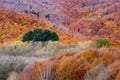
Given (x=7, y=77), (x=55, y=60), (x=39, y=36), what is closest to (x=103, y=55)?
(x=55, y=60)

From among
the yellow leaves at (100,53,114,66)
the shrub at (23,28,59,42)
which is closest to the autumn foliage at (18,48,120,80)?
the yellow leaves at (100,53,114,66)

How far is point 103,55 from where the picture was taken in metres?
52.8

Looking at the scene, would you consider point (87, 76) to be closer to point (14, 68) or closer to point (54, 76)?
point (54, 76)

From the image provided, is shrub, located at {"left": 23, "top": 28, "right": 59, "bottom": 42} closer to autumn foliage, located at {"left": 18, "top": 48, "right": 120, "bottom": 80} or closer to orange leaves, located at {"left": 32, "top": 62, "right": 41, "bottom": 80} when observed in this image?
autumn foliage, located at {"left": 18, "top": 48, "right": 120, "bottom": 80}

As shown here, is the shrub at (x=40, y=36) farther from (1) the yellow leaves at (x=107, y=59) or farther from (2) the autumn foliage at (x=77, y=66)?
(1) the yellow leaves at (x=107, y=59)

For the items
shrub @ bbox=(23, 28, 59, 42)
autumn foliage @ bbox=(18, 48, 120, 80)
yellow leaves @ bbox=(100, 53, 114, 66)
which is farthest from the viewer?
shrub @ bbox=(23, 28, 59, 42)

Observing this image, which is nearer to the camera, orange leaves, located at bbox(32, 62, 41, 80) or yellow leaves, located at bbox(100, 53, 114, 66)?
yellow leaves, located at bbox(100, 53, 114, 66)

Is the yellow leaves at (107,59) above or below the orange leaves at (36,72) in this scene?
above

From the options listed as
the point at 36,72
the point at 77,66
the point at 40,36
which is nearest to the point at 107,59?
the point at 77,66

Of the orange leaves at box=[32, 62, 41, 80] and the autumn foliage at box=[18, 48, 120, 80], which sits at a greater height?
the autumn foliage at box=[18, 48, 120, 80]

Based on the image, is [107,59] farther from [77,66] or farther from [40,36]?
[40,36]

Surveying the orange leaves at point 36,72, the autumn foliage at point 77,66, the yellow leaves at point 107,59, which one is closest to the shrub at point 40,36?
the autumn foliage at point 77,66

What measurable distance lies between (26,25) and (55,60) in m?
115

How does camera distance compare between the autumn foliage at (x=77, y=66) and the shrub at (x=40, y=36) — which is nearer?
the autumn foliage at (x=77, y=66)
